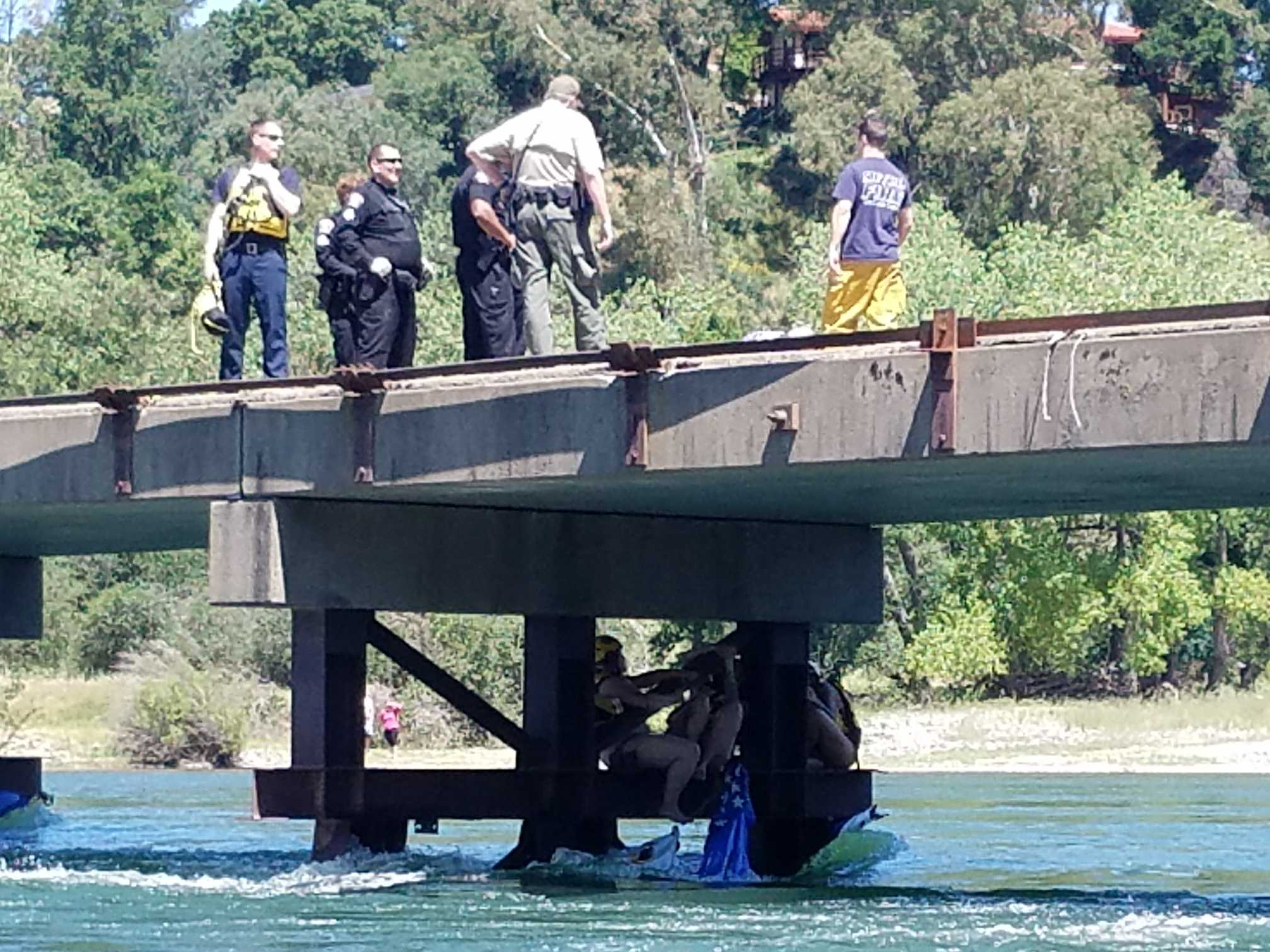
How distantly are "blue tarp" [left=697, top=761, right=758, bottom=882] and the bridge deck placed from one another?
7.03 feet

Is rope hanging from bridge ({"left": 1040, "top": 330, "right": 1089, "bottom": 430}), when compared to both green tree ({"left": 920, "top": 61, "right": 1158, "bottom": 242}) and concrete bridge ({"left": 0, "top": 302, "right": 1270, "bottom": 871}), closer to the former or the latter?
concrete bridge ({"left": 0, "top": 302, "right": 1270, "bottom": 871})

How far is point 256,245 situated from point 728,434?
5058mm

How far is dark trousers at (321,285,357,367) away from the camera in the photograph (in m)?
23.1

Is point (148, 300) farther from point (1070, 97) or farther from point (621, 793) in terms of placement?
point (621, 793)

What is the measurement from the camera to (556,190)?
21750 mm

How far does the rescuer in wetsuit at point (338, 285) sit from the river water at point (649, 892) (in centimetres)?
385

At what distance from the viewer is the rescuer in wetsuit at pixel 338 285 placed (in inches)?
900

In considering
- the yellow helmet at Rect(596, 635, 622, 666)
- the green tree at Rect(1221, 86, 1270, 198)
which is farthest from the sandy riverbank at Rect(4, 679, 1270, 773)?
the green tree at Rect(1221, 86, 1270, 198)

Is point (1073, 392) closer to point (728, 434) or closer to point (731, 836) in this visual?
point (728, 434)

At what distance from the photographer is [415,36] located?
121 metres

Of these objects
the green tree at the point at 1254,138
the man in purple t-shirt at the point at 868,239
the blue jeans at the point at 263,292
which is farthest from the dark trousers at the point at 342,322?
the green tree at the point at 1254,138

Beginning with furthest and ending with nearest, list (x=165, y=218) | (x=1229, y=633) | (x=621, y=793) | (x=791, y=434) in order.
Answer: (x=165, y=218) < (x=1229, y=633) < (x=621, y=793) < (x=791, y=434)

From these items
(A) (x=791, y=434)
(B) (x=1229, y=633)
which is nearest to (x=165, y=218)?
(B) (x=1229, y=633)

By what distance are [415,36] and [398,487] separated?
330ft
